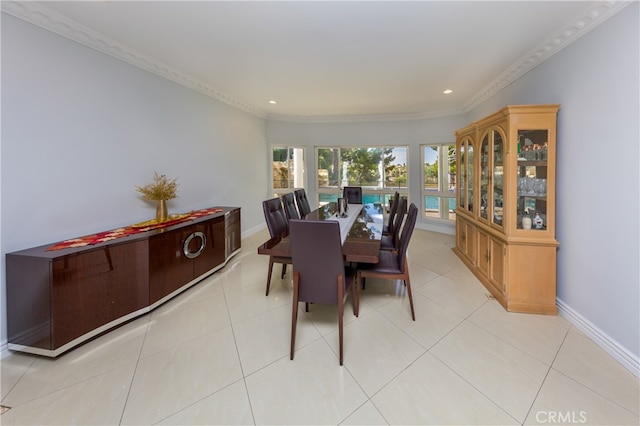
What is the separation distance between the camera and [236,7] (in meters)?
2.02

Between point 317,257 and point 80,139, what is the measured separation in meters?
2.44

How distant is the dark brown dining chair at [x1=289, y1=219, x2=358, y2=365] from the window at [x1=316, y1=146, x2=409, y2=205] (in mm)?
4600

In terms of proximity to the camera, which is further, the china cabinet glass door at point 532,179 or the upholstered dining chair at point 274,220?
the upholstered dining chair at point 274,220

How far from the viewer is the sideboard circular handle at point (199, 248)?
288cm

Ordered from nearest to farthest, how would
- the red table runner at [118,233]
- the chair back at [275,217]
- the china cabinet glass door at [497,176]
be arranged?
the red table runner at [118,233], the china cabinet glass door at [497,176], the chair back at [275,217]

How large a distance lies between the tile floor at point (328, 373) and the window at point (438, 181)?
335cm

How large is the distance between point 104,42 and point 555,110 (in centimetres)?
430

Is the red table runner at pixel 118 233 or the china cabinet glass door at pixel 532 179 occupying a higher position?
the china cabinet glass door at pixel 532 179

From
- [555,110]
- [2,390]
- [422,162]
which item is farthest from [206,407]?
[422,162]

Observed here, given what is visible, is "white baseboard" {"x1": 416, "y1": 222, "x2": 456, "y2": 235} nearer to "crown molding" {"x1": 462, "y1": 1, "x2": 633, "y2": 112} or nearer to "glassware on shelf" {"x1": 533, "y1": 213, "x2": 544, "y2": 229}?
"crown molding" {"x1": 462, "y1": 1, "x2": 633, "y2": 112}

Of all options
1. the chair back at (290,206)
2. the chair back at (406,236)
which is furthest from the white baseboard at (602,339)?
the chair back at (290,206)

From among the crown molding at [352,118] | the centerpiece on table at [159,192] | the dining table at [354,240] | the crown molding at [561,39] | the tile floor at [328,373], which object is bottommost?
the tile floor at [328,373]

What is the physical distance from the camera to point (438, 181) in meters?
5.73

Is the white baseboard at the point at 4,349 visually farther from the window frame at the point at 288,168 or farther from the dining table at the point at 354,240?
the window frame at the point at 288,168
